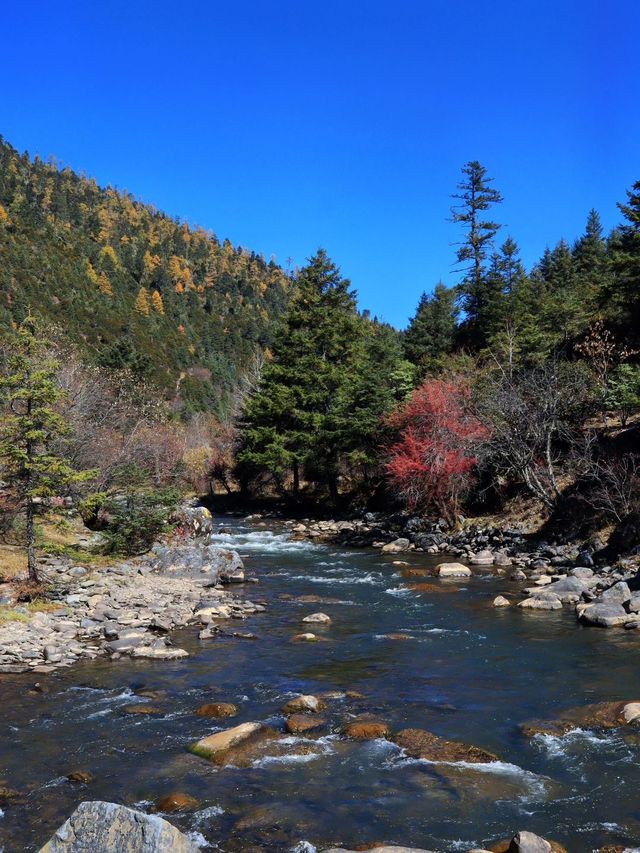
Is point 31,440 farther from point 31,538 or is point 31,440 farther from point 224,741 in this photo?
point 224,741

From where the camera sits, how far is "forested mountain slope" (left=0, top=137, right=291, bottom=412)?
101188 millimetres

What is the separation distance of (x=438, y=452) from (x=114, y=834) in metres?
24.4

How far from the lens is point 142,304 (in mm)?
128500

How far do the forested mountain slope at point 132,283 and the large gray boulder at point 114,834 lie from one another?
5506 cm

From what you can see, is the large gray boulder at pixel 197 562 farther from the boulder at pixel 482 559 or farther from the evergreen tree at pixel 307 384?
the evergreen tree at pixel 307 384

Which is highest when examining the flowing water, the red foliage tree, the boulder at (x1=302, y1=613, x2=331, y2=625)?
the red foliage tree

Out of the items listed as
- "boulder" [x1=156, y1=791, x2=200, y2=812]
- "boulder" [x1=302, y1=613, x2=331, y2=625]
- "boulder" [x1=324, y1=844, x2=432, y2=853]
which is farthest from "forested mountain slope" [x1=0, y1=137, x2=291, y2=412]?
"boulder" [x1=324, y1=844, x2=432, y2=853]

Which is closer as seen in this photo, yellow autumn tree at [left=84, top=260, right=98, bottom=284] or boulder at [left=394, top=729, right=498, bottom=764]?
boulder at [left=394, top=729, right=498, bottom=764]

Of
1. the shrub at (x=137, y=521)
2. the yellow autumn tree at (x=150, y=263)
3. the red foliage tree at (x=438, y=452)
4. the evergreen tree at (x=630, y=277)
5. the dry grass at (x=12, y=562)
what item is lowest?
the dry grass at (x=12, y=562)

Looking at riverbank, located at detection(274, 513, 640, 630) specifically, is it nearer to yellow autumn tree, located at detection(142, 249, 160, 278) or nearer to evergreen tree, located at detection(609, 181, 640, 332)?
evergreen tree, located at detection(609, 181, 640, 332)

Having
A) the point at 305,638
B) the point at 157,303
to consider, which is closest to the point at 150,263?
the point at 157,303

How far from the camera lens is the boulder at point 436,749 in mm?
9047

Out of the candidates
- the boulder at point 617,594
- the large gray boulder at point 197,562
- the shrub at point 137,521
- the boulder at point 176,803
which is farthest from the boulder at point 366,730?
the shrub at point 137,521

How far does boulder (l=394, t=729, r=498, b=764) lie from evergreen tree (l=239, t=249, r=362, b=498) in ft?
95.9
